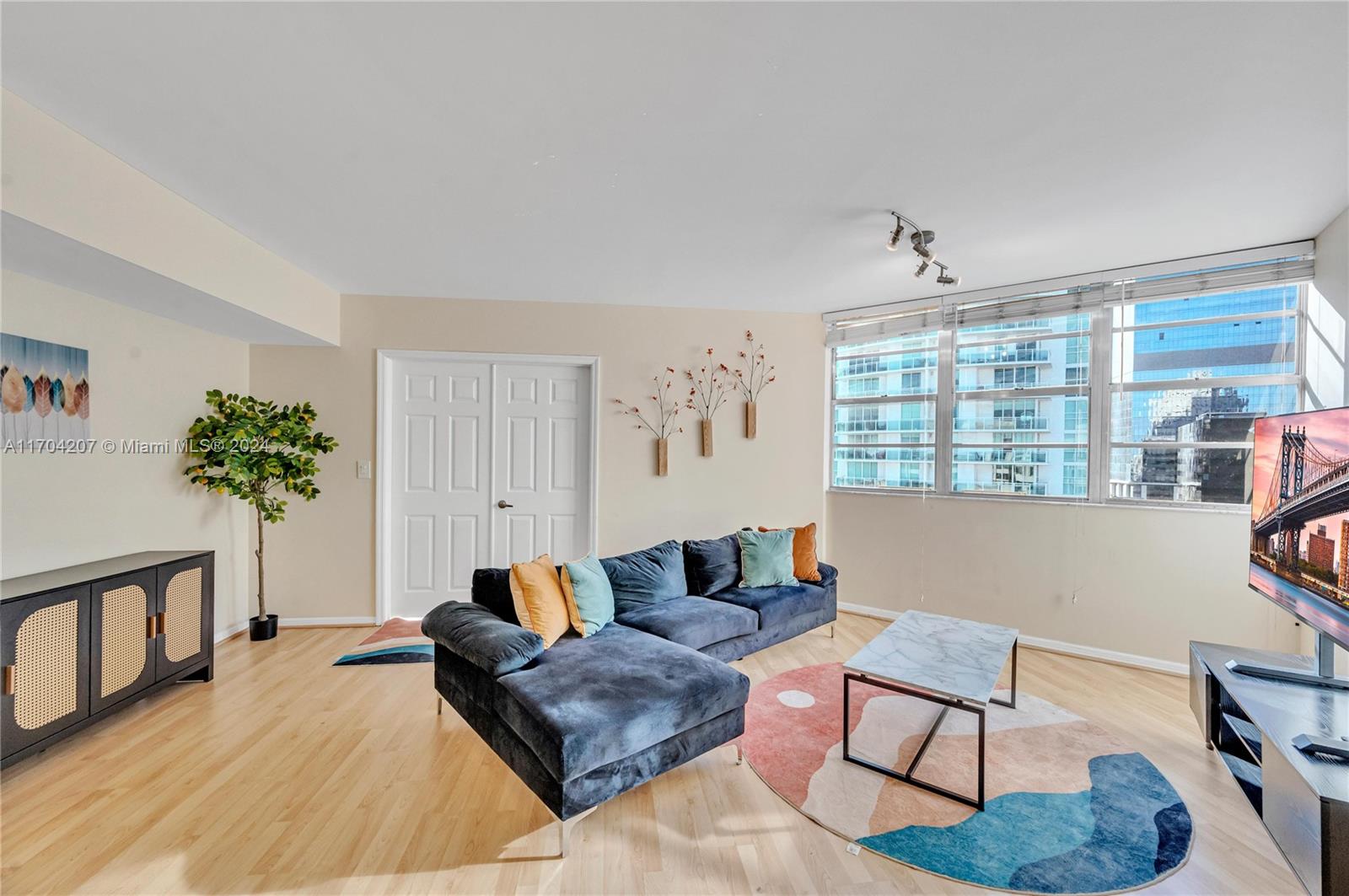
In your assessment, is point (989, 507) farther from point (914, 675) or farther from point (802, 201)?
point (802, 201)

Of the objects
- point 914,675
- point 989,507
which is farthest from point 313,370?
point 989,507

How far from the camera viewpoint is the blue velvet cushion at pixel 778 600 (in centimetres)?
347

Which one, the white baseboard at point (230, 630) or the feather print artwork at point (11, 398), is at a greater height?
the feather print artwork at point (11, 398)

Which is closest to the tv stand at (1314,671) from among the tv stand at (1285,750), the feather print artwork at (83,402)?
the tv stand at (1285,750)

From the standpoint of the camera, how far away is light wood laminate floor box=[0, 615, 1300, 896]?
1750mm

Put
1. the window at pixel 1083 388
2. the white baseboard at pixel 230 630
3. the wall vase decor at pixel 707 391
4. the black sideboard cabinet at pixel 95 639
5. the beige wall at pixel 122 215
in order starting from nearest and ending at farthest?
the beige wall at pixel 122 215 < the black sideboard cabinet at pixel 95 639 < the window at pixel 1083 388 < the white baseboard at pixel 230 630 < the wall vase decor at pixel 707 391

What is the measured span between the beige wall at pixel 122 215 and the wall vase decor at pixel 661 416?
2.41 meters

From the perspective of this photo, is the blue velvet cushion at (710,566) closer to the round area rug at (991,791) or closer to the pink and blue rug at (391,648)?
the round area rug at (991,791)

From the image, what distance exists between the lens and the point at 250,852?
1855mm

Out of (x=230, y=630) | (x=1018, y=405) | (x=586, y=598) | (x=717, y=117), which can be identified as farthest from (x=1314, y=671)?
(x=230, y=630)

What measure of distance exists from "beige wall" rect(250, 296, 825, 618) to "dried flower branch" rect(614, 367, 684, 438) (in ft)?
0.25

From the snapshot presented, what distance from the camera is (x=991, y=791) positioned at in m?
2.19

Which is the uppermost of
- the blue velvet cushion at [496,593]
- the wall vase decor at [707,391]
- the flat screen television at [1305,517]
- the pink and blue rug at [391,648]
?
the wall vase decor at [707,391]

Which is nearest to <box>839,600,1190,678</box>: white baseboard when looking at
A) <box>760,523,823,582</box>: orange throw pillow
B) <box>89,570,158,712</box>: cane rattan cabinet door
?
<box>760,523,823,582</box>: orange throw pillow
